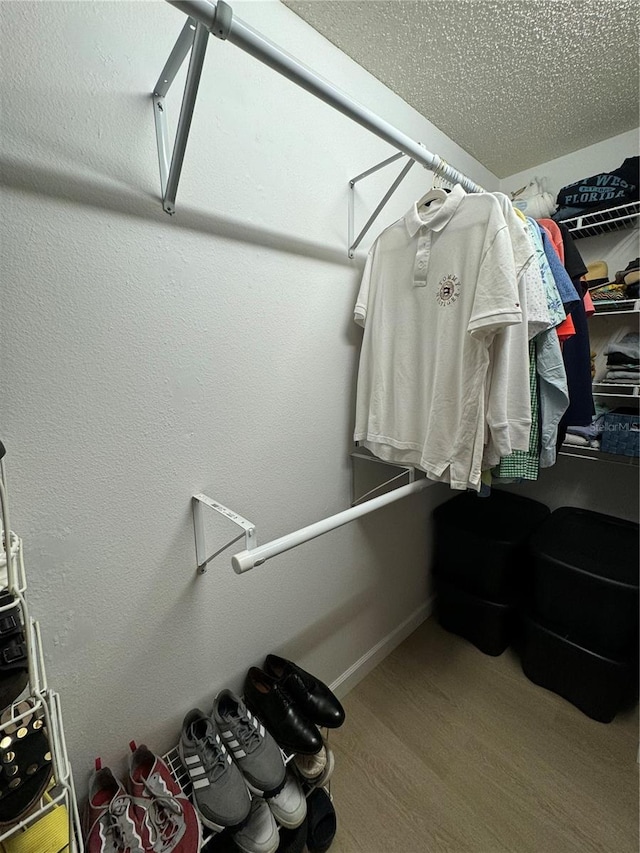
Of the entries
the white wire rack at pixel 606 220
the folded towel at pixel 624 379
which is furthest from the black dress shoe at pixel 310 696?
the white wire rack at pixel 606 220

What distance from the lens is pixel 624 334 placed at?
158 centimetres

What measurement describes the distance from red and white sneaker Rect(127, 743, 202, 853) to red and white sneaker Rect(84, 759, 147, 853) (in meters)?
0.02

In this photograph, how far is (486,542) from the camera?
1524 millimetres

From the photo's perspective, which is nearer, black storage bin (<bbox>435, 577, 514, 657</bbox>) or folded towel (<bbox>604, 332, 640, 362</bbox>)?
folded towel (<bbox>604, 332, 640, 362</bbox>)

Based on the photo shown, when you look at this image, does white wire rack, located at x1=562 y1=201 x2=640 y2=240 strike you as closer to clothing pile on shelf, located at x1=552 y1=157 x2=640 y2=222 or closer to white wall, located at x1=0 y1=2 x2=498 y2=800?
clothing pile on shelf, located at x1=552 y1=157 x2=640 y2=222

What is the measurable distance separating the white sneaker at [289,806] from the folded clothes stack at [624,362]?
1730 millimetres

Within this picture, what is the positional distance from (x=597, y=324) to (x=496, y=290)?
1186 millimetres

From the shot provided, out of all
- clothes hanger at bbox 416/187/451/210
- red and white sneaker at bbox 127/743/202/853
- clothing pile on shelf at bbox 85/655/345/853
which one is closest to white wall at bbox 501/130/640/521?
clothes hanger at bbox 416/187/451/210

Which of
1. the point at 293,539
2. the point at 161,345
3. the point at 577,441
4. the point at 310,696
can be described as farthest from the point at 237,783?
the point at 577,441

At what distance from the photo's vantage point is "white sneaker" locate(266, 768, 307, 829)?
35.2 inches

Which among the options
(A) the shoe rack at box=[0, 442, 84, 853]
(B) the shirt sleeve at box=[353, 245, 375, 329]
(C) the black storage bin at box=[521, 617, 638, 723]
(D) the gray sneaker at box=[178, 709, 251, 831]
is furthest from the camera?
(C) the black storage bin at box=[521, 617, 638, 723]

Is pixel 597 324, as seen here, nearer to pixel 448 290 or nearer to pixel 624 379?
pixel 624 379

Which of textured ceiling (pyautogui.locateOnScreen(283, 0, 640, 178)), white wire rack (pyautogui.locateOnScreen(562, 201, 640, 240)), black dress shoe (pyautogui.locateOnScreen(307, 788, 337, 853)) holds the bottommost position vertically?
black dress shoe (pyautogui.locateOnScreen(307, 788, 337, 853))

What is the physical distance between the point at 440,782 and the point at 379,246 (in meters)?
1.68
